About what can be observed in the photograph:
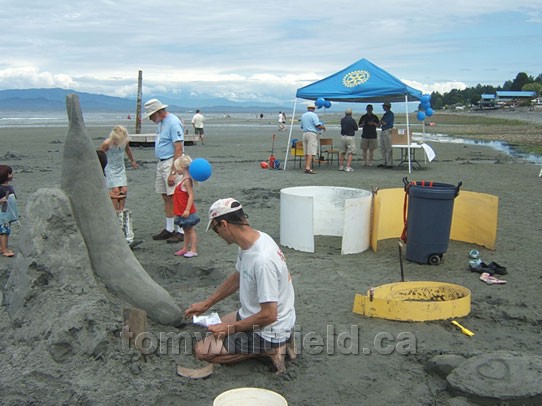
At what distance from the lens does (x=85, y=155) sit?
16.7ft

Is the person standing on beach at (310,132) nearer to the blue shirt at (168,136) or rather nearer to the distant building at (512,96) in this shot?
the blue shirt at (168,136)

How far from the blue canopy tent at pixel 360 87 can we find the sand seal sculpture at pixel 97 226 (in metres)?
11.7

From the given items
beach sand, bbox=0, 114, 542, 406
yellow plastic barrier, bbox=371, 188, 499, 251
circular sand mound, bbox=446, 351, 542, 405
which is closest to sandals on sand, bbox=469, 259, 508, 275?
beach sand, bbox=0, 114, 542, 406

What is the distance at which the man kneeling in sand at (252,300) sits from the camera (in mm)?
4172

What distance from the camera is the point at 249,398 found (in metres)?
3.75

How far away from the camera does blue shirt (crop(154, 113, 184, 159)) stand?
828 cm

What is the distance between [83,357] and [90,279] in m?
0.76

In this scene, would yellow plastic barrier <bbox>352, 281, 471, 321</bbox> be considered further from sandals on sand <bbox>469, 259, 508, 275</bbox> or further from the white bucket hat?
the white bucket hat

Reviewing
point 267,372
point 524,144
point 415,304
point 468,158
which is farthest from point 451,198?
point 524,144

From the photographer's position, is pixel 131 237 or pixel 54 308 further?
pixel 131 237

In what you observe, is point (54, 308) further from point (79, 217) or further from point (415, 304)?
point (415, 304)

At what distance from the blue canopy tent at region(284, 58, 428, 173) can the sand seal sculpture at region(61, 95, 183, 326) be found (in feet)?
38.3

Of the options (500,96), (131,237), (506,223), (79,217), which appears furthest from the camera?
(500,96)

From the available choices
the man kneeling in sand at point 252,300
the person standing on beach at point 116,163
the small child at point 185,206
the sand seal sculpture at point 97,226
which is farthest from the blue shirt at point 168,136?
the man kneeling in sand at point 252,300
